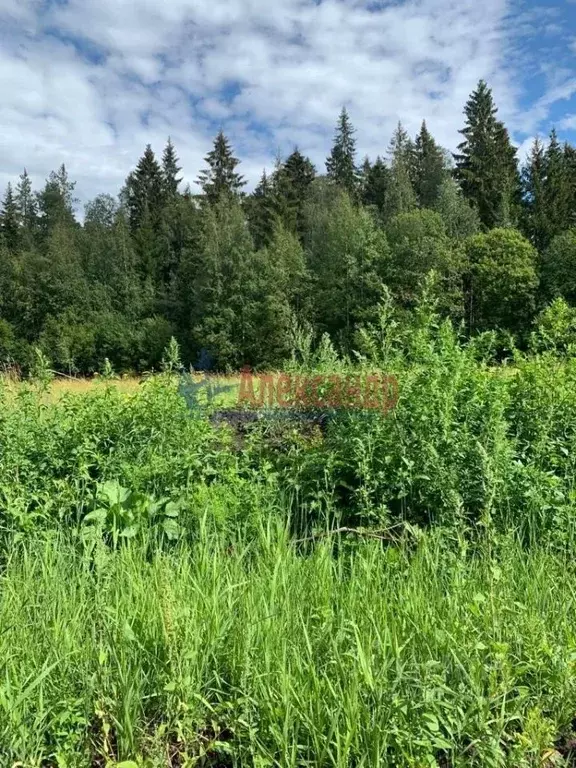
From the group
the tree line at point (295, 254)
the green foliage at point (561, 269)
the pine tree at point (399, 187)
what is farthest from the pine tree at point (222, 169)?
the green foliage at point (561, 269)

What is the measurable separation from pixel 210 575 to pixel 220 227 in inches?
1361

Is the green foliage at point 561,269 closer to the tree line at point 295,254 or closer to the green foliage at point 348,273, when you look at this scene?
the tree line at point 295,254

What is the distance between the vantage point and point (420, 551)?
251 cm

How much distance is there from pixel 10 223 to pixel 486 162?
41.9m

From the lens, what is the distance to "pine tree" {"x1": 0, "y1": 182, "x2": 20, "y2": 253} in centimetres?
5127

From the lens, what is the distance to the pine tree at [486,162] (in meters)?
38.1

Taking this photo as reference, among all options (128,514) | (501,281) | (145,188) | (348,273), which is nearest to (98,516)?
(128,514)

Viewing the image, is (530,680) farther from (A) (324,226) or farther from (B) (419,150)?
(B) (419,150)

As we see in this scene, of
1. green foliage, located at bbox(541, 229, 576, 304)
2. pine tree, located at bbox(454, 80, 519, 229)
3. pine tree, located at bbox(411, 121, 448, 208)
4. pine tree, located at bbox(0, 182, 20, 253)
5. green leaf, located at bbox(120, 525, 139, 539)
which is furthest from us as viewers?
pine tree, located at bbox(0, 182, 20, 253)

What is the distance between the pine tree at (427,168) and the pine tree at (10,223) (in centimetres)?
3475

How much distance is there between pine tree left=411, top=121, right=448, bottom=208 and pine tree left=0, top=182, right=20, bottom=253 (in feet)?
114

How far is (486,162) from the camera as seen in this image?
40281mm

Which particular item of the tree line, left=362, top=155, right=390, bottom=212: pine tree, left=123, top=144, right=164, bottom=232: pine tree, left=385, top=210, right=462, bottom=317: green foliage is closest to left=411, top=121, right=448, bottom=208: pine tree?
the tree line

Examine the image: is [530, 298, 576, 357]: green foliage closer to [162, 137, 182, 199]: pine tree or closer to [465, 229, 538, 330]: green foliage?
[465, 229, 538, 330]: green foliage
